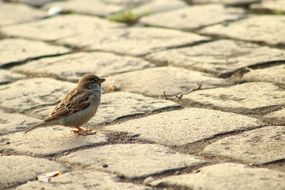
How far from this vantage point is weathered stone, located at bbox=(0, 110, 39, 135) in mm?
5906

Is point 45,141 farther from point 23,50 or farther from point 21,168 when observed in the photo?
point 23,50

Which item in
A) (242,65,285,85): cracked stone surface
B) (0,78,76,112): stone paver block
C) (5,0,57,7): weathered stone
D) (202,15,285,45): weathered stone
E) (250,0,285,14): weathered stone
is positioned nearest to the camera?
(0,78,76,112): stone paver block

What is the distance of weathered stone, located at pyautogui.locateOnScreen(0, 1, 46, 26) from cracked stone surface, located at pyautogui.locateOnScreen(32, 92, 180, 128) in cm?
315

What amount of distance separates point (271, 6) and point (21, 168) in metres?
4.65

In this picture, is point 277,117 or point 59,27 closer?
point 277,117

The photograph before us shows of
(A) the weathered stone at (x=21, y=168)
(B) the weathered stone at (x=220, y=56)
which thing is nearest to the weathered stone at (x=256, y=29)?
(B) the weathered stone at (x=220, y=56)

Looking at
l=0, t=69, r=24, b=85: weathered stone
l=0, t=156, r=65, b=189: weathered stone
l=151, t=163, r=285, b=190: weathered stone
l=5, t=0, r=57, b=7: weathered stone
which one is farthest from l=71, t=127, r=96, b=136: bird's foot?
l=5, t=0, r=57, b=7: weathered stone

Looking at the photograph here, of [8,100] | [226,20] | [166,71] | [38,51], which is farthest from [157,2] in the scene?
[8,100]

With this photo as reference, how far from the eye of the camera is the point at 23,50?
8.05 metres

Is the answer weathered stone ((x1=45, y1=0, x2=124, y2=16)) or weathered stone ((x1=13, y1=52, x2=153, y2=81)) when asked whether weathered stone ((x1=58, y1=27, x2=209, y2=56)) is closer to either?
weathered stone ((x1=13, y1=52, x2=153, y2=81))

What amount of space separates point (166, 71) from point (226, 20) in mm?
1747

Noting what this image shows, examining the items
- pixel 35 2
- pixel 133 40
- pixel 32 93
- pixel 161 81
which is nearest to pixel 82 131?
pixel 32 93

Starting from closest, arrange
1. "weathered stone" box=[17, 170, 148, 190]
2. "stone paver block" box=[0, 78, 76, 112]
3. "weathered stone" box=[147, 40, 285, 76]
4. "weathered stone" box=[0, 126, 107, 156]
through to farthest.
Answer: "weathered stone" box=[17, 170, 148, 190], "weathered stone" box=[0, 126, 107, 156], "stone paver block" box=[0, 78, 76, 112], "weathered stone" box=[147, 40, 285, 76]

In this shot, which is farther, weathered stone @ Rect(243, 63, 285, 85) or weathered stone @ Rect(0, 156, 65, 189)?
weathered stone @ Rect(243, 63, 285, 85)
